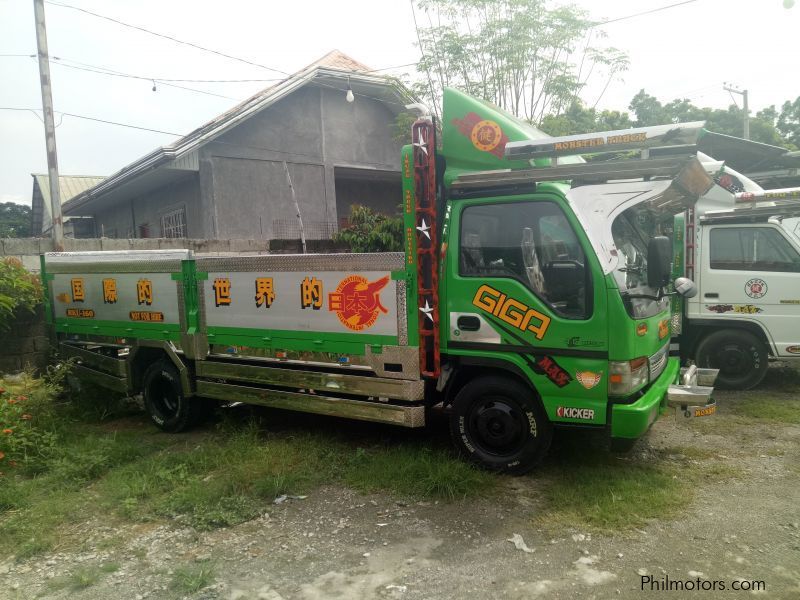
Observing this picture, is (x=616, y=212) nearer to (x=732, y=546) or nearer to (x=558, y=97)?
(x=732, y=546)

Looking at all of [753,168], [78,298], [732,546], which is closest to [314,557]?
[732,546]

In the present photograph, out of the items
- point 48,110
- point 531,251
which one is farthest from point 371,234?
point 531,251

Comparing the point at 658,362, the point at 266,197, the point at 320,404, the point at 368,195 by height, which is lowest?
the point at 320,404

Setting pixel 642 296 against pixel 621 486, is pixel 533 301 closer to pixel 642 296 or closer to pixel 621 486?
pixel 642 296

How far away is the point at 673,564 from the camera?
3252 mm

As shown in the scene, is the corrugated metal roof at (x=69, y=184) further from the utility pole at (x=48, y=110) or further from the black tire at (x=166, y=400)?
the black tire at (x=166, y=400)

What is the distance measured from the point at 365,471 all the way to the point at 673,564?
229 cm

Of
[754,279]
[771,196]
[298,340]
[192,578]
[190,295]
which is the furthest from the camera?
[754,279]

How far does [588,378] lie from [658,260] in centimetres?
96

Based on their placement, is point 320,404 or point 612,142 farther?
point 320,404

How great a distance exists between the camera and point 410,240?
4500 mm

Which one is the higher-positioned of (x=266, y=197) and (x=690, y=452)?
(x=266, y=197)

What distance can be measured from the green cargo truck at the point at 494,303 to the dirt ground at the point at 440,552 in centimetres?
68

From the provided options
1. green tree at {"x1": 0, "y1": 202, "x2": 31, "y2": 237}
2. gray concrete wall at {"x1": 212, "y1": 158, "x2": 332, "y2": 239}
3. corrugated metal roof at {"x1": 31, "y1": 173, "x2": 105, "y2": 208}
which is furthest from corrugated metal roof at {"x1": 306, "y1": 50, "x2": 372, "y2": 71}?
green tree at {"x1": 0, "y1": 202, "x2": 31, "y2": 237}
